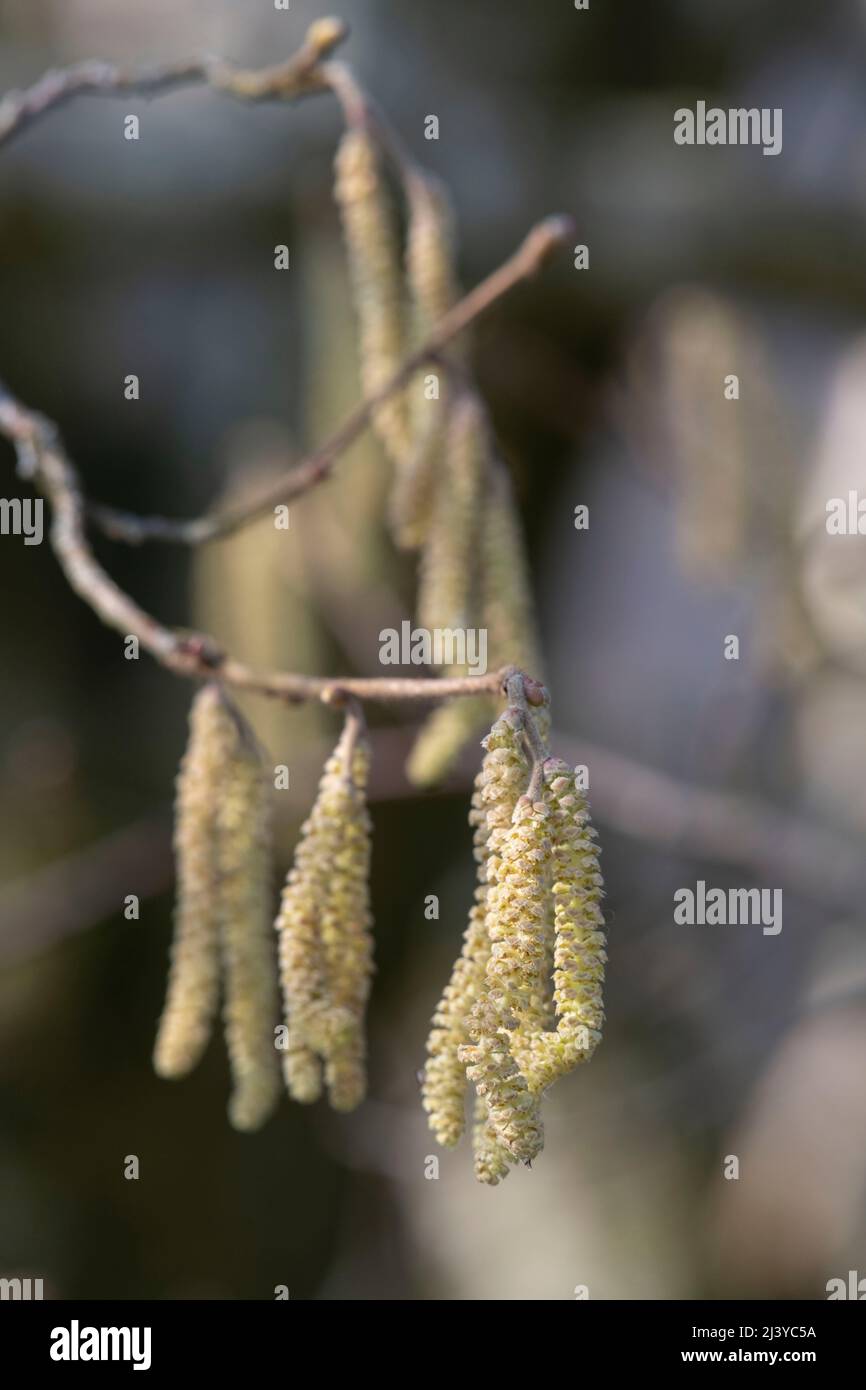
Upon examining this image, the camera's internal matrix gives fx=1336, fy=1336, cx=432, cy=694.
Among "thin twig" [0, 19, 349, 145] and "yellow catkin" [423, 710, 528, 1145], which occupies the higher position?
"thin twig" [0, 19, 349, 145]

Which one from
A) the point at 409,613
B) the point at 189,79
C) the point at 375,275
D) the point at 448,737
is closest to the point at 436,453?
the point at 375,275

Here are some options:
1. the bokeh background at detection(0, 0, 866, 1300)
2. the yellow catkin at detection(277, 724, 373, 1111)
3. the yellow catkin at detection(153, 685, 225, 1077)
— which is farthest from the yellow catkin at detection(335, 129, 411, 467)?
the bokeh background at detection(0, 0, 866, 1300)

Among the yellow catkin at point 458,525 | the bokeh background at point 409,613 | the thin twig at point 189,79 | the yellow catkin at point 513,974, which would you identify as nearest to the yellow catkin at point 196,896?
the yellow catkin at point 458,525

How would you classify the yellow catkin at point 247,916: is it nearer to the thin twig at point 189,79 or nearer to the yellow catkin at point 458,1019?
the yellow catkin at point 458,1019

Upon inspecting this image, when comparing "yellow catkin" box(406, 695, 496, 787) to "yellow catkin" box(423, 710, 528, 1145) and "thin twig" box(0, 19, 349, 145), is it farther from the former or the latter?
"thin twig" box(0, 19, 349, 145)

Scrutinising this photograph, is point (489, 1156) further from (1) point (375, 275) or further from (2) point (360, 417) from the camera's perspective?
(1) point (375, 275)

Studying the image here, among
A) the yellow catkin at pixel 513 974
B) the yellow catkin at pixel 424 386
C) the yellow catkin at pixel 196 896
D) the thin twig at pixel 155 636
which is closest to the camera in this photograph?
the yellow catkin at pixel 513 974

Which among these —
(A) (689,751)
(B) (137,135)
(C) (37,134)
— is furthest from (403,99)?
(A) (689,751)
